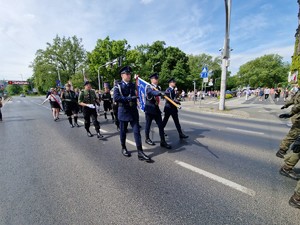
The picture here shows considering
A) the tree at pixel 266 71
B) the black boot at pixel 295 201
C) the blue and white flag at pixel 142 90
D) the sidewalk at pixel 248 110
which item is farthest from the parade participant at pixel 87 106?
the tree at pixel 266 71

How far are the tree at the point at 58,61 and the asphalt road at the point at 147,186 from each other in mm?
48117

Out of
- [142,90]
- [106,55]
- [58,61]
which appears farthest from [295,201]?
[58,61]

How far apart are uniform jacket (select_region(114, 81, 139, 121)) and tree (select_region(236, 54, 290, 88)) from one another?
7931 centimetres

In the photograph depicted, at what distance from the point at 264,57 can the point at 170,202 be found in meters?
89.8

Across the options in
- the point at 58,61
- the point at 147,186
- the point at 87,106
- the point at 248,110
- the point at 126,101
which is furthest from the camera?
the point at 58,61

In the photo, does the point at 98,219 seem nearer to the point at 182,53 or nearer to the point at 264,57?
the point at 182,53

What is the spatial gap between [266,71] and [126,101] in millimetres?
80370

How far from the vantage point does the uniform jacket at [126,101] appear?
3752mm

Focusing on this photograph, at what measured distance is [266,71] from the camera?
67000mm

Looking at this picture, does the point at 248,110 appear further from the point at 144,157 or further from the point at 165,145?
the point at 144,157

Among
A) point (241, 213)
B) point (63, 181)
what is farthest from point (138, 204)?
point (63, 181)

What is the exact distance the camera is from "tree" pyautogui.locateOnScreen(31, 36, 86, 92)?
1823 inches

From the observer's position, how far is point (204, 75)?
1340 centimetres

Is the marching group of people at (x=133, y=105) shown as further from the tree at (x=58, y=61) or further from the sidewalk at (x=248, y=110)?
the tree at (x=58, y=61)
